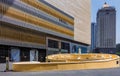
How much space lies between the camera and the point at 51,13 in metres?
76.2

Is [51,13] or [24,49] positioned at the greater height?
[51,13]

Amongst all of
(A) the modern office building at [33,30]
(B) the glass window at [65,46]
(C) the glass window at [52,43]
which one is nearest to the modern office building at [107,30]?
(B) the glass window at [65,46]

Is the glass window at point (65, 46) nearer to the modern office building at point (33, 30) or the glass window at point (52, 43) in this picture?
the modern office building at point (33, 30)

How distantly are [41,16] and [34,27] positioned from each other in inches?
213

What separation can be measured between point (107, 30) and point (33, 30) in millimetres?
113448

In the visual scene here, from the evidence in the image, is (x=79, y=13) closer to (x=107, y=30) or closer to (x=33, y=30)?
(x=33, y=30)

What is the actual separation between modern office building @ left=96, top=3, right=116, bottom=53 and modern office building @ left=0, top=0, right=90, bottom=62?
242ft

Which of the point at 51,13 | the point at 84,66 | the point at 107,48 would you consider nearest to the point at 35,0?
the point at 51,13

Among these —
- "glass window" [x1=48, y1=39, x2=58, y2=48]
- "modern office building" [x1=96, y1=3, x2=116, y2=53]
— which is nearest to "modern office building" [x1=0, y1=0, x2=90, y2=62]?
"glass window" [x1=48, y1=39, x2=58, y2=48]

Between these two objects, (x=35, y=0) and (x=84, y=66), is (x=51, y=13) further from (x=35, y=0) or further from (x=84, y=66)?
(x=84, y=66)

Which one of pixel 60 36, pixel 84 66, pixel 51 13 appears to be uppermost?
pixel 51 13

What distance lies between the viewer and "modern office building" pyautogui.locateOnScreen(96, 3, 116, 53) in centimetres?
16800

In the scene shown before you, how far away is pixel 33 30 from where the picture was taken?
65.7 meters

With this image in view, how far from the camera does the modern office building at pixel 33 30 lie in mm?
55000
